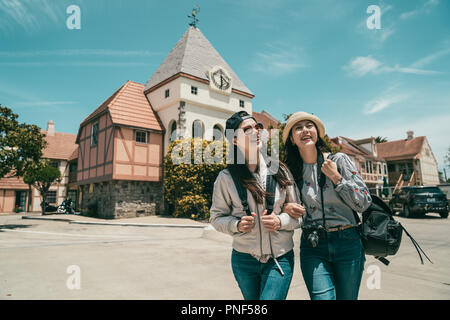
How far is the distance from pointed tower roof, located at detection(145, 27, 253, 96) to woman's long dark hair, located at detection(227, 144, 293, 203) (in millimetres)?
18696

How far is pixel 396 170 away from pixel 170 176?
39.3 m

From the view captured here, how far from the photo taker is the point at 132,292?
4.09 m

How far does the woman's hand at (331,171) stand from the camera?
2074 millimetres

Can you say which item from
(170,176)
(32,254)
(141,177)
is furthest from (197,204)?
(32,254)

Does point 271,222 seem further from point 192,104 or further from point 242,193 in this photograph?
point 192,104

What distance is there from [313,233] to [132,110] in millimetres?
19931

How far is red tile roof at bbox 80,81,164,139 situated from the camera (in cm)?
1906

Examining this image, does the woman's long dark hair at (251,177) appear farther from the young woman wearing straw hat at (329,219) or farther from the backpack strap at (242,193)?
the young woman wearing straw hat at (329,219)

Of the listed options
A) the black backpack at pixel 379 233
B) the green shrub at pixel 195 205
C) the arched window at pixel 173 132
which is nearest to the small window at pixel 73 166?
the arched window at pixel 173 132

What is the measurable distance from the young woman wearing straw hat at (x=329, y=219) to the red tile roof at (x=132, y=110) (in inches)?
704

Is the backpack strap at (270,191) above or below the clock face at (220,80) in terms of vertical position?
below

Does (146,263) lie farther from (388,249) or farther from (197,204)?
(197,204)

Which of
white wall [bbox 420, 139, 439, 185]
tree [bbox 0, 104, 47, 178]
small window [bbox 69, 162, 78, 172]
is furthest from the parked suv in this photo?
small window [bbox 69, 162, 78, 172]

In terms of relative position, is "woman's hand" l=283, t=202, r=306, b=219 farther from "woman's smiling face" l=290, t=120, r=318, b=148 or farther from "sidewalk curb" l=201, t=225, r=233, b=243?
"sidewalk curb" l=201, t=225, r=233, b=243
